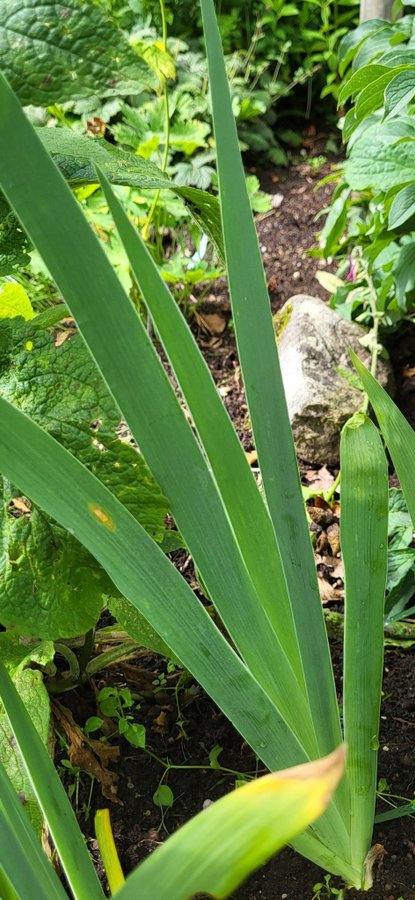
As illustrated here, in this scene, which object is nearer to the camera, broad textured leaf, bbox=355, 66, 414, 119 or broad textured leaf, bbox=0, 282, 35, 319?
broad textured leaf, bbox=0, 282, 35, 319

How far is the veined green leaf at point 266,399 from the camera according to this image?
A: 2.38 ft

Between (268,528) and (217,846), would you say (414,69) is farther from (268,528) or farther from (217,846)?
(217,846)

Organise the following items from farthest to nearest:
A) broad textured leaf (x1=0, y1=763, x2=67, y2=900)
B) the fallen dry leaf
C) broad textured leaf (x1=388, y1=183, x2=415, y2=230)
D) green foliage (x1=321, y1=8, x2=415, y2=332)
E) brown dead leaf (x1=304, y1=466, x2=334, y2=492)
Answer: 1. brown dead leaf (x1=304, y1=466, x2=334, y2=492)
2. the fallen dry leaf
3. broad textured leaf (x1=388, y1=183, x2=415, y2=230)
4. green foliage (x1=321, y1=8, x2=415, y2=332)
5. broad textured leaf (x1=0, y1=763, x2=67, y2=900)

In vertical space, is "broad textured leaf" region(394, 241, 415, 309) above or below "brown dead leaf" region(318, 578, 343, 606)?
above

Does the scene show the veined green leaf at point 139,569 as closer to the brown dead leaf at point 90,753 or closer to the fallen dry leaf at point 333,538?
the brown dead leaf at point 90,753

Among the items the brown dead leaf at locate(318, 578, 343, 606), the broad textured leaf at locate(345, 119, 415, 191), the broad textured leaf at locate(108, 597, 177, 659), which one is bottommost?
the brown dead leaf at locate(318, 578, 343, 606)

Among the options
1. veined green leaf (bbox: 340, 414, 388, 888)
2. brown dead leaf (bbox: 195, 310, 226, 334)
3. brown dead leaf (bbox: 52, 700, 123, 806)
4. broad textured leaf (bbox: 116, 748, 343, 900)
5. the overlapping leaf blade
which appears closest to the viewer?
broad textured leaf (bbox: 116, 748, 343, 900)

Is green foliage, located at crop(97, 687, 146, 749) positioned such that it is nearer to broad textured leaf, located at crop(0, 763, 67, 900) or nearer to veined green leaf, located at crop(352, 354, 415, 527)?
broad textured leaf, located at crop(0, 763, 67, 900)

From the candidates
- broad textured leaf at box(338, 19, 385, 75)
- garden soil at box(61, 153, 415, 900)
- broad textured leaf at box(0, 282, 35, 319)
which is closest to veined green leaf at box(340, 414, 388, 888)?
garden soil at box(61, 153, 415, 900)

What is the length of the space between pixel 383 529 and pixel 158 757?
0.55 m

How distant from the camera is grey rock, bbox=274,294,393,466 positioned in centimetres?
184

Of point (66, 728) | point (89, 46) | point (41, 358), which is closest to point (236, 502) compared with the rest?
point (41, 358)

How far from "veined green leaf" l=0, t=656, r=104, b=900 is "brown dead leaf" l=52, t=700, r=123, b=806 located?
378 millimetres

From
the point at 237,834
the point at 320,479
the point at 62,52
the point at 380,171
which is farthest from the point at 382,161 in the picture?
the point at 237,834
